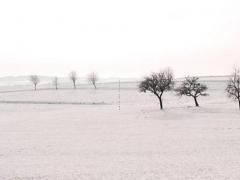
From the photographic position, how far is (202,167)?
64.5 ft

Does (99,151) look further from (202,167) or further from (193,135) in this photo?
(193,135)

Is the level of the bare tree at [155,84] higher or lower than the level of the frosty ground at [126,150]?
higher

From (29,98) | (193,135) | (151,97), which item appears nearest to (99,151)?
(193,135)

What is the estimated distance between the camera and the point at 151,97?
94812mm

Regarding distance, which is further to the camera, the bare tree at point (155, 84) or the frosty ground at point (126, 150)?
the bare tree at point (155, 84)

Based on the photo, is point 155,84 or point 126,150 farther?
point 155,84

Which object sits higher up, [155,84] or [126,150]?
[155,84]

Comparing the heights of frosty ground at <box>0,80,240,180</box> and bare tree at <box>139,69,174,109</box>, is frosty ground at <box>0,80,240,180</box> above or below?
below

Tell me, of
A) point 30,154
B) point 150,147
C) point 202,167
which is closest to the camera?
point 202,167

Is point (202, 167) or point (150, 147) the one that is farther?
point (150, 147)

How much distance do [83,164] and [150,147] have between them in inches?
278

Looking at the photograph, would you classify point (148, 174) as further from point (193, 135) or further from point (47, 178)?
point (193, 135)

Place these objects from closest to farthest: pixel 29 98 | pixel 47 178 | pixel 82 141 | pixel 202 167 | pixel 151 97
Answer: pixel 47 178 → pixel 202 167 → pixel 82 141 → pixel 151 97 → pixel 29 98

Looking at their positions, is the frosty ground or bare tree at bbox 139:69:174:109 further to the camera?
bare tree at bbox 139:69:174:109
